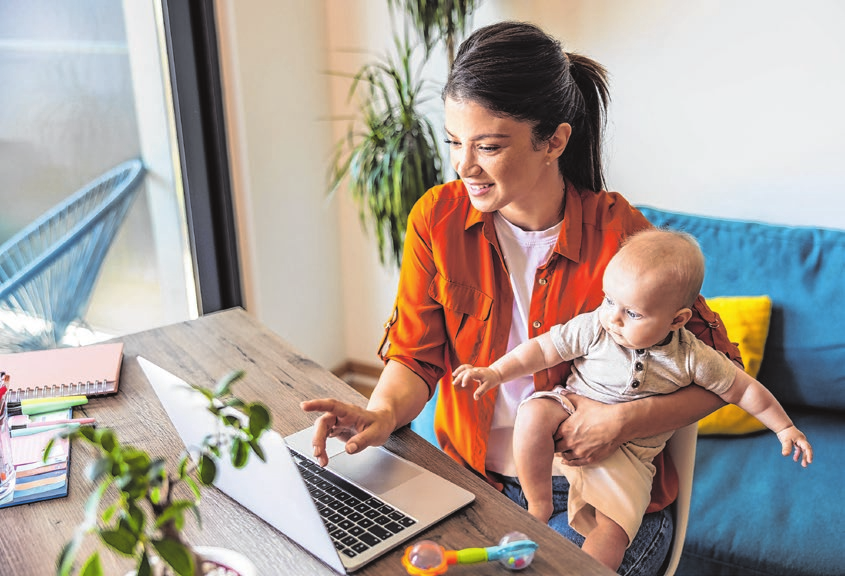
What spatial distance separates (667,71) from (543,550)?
177 centimetres

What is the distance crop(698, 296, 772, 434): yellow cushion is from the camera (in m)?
1.95

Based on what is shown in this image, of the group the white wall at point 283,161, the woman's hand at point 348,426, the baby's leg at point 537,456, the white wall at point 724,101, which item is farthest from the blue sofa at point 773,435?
the white wall at point 283,161

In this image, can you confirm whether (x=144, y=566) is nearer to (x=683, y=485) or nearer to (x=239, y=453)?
(x=239, y=453)

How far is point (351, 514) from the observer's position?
995 millimetres

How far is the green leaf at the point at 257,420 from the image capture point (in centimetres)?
68

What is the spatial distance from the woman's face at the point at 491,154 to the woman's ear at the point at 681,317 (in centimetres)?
33

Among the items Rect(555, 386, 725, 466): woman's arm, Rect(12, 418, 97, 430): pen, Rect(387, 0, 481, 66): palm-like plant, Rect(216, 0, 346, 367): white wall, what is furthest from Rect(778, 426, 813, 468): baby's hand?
Rect(216, 0, 346, 367): white wall

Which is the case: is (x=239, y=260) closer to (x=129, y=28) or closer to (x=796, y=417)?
(x=129, y=28)

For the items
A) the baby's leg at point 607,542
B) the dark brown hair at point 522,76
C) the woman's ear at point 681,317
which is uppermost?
the dark brown hair at point 522,76

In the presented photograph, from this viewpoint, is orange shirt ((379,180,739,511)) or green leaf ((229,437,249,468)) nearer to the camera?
green leaf ((229,437,249,468))

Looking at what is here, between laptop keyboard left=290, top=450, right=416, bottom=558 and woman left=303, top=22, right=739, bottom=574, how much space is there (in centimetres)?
18

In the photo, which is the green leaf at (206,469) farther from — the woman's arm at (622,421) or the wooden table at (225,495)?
the woman's arm at (622,421)

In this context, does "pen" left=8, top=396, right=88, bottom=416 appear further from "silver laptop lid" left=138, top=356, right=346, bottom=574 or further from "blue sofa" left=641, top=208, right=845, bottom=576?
"blue sofa" left=641, top=208, right=845, bottom=576

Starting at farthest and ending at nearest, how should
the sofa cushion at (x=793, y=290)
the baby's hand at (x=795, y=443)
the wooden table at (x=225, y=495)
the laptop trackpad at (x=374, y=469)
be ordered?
1. the sofa cushion at (x=793, y=290)
2. the baby's hand at (x=795, y=443)
3. the laptop trackpad at (x=374, y=469)
4. the wooden table at (x=225, y=495)
